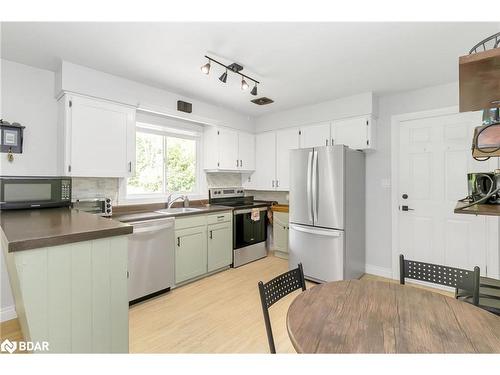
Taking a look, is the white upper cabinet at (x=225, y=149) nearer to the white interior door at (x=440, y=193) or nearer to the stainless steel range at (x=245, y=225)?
the stainless steel range at (x=245, y=225)

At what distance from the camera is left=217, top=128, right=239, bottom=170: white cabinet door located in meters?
3.91

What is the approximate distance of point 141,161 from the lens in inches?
131

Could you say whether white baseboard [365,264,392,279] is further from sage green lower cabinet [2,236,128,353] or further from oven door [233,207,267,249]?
sage green lower cabinet [2,236,128,353]

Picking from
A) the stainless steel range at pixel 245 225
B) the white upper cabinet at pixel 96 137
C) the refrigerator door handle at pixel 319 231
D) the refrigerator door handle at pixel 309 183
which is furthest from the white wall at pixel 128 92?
the refrigerator door handle at pixel 319 231

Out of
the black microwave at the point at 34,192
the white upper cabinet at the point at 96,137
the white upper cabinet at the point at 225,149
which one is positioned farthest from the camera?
the white upper cabinet at the point at 225,149

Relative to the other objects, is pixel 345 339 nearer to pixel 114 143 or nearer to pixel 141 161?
pixel 114 143

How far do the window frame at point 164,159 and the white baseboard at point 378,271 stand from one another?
8.83 ft

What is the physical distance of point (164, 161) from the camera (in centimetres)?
359

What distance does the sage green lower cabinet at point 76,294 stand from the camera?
45.1 inches

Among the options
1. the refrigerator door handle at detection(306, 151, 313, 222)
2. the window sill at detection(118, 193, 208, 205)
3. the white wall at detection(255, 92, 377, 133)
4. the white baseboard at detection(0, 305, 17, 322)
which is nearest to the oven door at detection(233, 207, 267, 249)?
the window sill at detection(118, 193, 208, 205)

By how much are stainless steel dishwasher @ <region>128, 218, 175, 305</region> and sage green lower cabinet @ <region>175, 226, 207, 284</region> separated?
11 cm

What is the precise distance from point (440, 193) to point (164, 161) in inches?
141

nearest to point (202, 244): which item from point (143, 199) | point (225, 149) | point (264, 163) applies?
point (143, 199)

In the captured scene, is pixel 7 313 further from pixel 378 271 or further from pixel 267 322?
pixel 378 271
